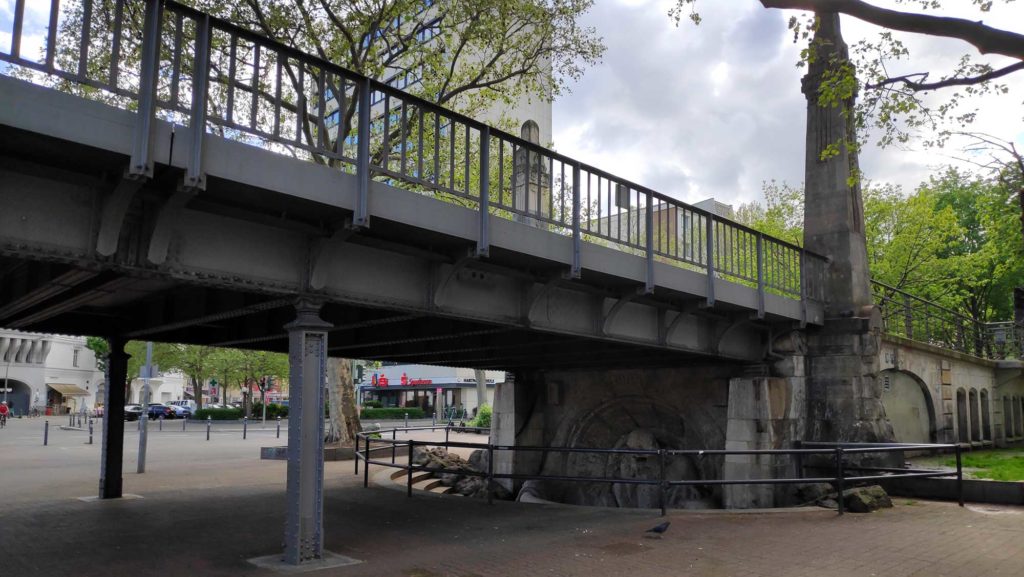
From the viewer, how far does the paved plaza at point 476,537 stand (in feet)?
25.7

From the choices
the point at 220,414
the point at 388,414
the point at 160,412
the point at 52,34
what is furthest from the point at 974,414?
the point at 160,412

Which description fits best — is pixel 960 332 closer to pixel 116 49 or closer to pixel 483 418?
pixel 483 418

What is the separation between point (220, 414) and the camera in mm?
52062

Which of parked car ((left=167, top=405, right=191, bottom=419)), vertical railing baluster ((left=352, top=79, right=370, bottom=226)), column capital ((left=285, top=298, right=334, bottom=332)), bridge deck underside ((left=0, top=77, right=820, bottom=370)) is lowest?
parked car ((left=167, top=405, right=191, bottom=419))

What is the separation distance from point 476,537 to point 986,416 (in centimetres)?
2291

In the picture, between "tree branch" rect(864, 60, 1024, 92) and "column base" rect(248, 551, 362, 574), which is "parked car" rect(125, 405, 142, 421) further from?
"tree branch" rect(864, 60, 1024, 92)

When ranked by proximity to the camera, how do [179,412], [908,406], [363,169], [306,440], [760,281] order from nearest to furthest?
[363,169] < [306,440] < [760,281] < [908,406] < [179,412]

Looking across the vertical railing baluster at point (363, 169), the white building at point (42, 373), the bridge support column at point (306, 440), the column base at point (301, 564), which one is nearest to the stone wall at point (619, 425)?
the column base at point (301, 564)

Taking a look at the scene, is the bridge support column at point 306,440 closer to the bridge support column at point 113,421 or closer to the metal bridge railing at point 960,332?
the bridge support column at point 113,421

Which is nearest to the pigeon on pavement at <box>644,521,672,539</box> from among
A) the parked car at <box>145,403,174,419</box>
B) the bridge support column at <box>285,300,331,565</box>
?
the bridge support column at <box>285,300,331,565</box>

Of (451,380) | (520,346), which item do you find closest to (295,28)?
(520,346)

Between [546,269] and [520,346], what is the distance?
380 centimetres

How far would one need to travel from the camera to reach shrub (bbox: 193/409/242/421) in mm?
Result: 51438

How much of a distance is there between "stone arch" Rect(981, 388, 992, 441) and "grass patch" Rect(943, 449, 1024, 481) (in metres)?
3.42
